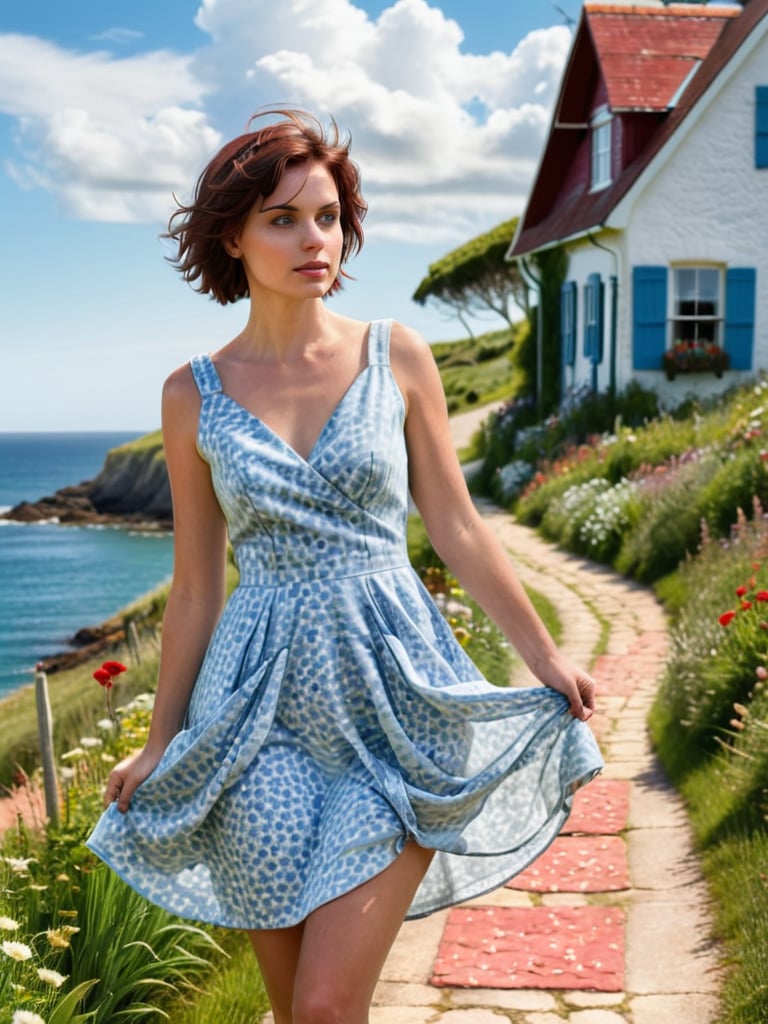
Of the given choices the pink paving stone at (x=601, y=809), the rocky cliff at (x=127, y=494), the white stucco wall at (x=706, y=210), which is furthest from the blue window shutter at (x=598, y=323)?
the rocky cliff at (x=127, y=494)

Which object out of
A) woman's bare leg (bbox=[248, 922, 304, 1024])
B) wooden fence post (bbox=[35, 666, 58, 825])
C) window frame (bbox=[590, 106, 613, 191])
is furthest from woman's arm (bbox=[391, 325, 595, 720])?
window frame (bbox=[590, 106, 613, 191])

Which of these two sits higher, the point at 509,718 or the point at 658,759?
the point at 509,718

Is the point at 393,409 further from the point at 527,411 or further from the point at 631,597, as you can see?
the point at 527,411

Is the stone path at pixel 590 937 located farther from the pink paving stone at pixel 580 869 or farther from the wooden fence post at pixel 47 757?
the wooden fence post at pixel 47 757

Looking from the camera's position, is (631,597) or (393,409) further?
(631,597)

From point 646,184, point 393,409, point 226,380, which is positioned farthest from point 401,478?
point 646,184

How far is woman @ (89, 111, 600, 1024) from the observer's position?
233cm

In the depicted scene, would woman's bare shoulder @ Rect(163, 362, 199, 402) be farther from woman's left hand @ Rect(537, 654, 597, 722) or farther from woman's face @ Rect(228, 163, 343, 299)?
woman's left hand @ Rect(537, 654, 597, 722)

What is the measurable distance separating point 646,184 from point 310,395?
1484 centimetres

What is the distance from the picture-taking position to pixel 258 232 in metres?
2.52

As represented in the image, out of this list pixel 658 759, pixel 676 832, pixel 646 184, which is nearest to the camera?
pixel 676 832

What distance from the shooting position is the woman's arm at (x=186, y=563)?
2.57 m

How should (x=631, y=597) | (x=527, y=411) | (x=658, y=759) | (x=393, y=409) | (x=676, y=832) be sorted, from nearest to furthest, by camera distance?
(x=393, y=409) < (x=676, y=832) < (x=658, y=759) < (x=631, y=597) < (x=527, y=411)

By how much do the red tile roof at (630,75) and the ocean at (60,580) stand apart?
43.4 feet
